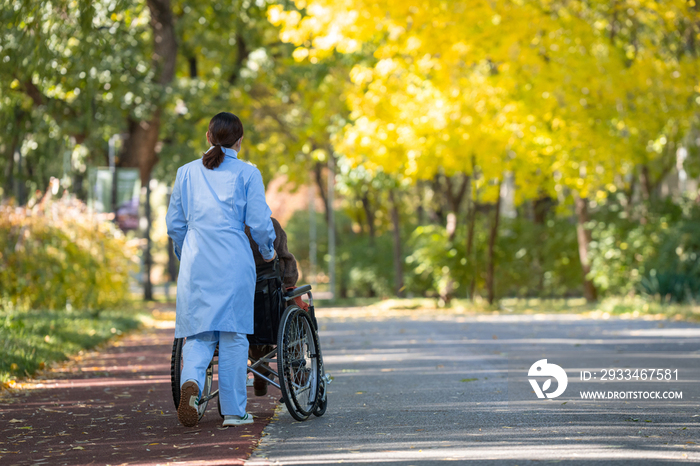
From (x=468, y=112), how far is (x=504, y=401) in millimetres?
12461

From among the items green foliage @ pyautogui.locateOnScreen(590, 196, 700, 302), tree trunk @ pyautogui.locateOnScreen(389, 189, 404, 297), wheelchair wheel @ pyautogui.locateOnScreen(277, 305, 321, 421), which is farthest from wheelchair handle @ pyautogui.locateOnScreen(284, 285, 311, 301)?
tree trunk @ pyautogui.locateOnScreen(389, 189, 404, 297)

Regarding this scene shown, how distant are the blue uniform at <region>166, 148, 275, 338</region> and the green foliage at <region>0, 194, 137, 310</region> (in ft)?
31.1

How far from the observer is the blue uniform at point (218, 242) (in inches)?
218

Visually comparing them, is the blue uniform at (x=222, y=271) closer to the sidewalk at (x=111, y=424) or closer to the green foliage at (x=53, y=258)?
the sidewalk at (x=111, y=424)

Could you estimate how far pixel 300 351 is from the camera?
6.03 meters

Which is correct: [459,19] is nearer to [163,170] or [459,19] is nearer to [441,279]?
[441,279]

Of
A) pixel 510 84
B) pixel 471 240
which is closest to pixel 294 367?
pixel 510 84

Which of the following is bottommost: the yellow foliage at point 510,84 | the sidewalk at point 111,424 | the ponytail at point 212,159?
the sidewalk at point 111,424

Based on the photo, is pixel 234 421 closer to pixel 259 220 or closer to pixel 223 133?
pixel 259 220

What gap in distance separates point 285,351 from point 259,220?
0.82 metres

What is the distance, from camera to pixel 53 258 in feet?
49.6

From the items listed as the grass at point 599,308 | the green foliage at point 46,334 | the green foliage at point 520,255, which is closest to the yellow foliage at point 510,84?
the grass at point 599,308

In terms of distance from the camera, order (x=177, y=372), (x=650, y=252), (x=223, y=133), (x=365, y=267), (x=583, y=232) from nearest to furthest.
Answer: (x=177, y=372) → (x=223, y=133) → (x=650, y=252) → (x=583, y=232) → (x=365, y=267)

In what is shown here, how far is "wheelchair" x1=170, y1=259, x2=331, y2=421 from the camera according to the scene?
566 cm
